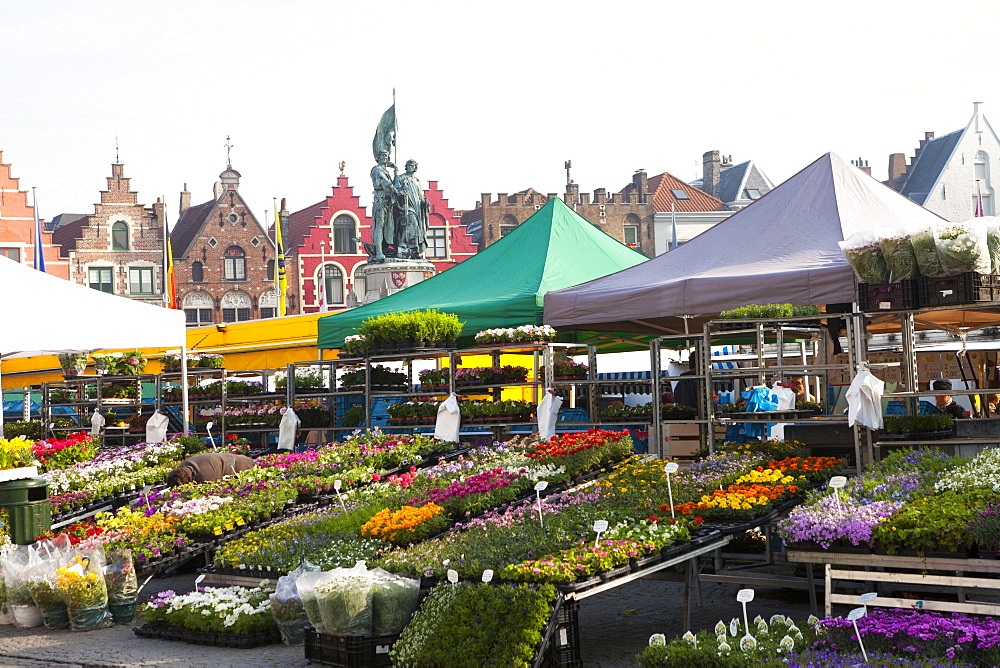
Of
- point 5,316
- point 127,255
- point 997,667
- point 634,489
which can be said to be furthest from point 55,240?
point 997,667

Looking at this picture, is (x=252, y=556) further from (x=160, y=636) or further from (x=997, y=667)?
(x=997, y=667)

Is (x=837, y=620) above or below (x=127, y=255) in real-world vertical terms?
below

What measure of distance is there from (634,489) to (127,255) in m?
46.9

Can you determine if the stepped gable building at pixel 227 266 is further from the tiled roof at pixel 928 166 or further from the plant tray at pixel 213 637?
the plant tray at pixel 213 637

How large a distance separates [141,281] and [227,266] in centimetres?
395

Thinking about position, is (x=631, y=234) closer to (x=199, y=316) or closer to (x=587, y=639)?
(x=199, y=316)

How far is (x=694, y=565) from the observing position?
26.6 ft

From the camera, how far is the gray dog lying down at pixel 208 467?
40.4ft

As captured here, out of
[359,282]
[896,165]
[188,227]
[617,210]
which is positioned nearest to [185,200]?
[188,227]

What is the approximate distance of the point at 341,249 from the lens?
Result: 54.5m

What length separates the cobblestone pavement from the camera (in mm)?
7656

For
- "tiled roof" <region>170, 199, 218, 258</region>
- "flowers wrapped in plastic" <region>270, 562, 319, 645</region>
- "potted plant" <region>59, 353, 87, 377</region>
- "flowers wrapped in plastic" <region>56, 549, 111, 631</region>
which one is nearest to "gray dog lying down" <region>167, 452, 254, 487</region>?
"flowers wrapped in plastic" <region>56, 549, 111, 631</region>

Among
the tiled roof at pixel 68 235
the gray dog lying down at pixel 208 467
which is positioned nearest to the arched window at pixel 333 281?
the tiled roof at pixel 68 235

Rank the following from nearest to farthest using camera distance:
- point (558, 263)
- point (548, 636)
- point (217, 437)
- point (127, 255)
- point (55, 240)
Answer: point (548, 636), point (558, 263), point (217, 437), point (127, 255), point (55, 240)
